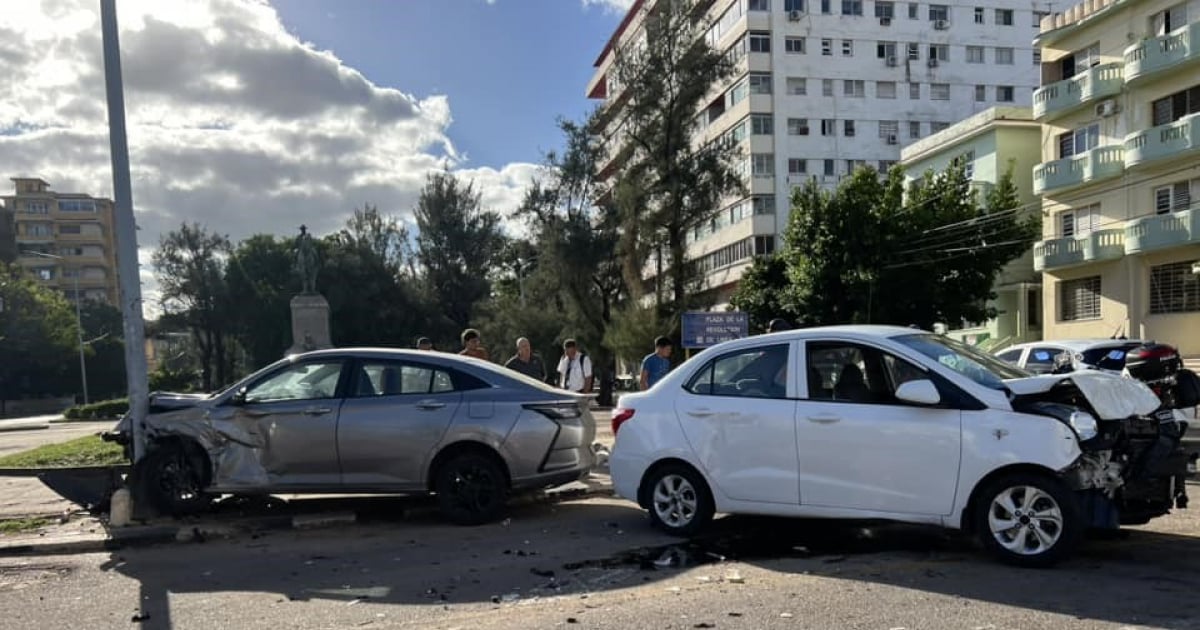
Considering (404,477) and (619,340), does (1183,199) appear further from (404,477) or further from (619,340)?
(404,477)

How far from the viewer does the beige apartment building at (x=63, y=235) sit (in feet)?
327

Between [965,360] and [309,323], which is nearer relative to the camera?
[965,360]

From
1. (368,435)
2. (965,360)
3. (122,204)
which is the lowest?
(368,435)

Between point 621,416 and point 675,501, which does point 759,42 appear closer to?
point 621,416

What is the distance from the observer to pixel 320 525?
7859 millimetres

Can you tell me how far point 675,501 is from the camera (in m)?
6.95

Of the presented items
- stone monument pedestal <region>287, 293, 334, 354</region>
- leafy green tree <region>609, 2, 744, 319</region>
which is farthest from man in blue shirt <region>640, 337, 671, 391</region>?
leafy green tree <region>609, 2, 744, 319</region>

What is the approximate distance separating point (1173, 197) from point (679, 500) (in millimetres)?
26715

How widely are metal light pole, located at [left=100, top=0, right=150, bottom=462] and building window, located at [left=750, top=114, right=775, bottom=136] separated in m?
46.4

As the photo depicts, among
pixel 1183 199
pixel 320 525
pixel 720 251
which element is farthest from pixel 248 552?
pixel 720 251

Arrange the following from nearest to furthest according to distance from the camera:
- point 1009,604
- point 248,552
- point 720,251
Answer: point 1009,604 < point 248,552 < point 720,251

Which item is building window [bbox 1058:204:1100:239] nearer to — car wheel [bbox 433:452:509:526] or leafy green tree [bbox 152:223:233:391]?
car wheel [bbox 433:452:509:526]

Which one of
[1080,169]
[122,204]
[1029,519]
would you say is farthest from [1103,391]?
[1080,169]

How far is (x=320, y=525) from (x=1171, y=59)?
2858cm
